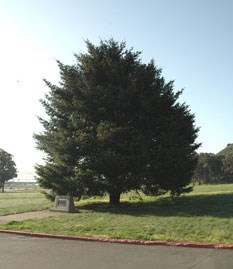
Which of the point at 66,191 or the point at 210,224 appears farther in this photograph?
the point at 66,191

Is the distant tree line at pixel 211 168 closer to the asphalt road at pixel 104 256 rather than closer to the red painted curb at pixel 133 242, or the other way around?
the red painted curb at pixel 133 242

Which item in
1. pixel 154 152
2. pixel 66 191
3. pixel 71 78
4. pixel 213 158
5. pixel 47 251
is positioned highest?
pixel 213 158

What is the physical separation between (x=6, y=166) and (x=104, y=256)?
124 metres

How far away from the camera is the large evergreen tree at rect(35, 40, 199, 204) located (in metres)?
22.2

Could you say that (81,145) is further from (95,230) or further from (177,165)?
(95,230)

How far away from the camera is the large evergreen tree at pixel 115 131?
22.2m

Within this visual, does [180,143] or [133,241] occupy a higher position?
[180,143]

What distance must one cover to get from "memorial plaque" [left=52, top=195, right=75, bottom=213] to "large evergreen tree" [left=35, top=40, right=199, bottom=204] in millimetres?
853

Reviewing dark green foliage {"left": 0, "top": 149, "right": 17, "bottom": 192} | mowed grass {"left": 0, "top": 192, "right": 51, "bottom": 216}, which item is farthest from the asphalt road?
dark green foliage {"left": 0, "top": 149, "right": 17, "bottom": 192}

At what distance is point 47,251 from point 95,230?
11.4ft

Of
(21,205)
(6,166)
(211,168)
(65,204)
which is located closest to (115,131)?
(65,204)

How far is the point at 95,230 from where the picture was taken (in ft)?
48.0

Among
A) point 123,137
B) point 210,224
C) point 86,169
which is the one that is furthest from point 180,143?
point 210,224

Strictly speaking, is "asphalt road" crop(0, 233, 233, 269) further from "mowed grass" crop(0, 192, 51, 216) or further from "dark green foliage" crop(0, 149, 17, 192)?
"dark green foliage" crop(0, 149, 17, 192)
